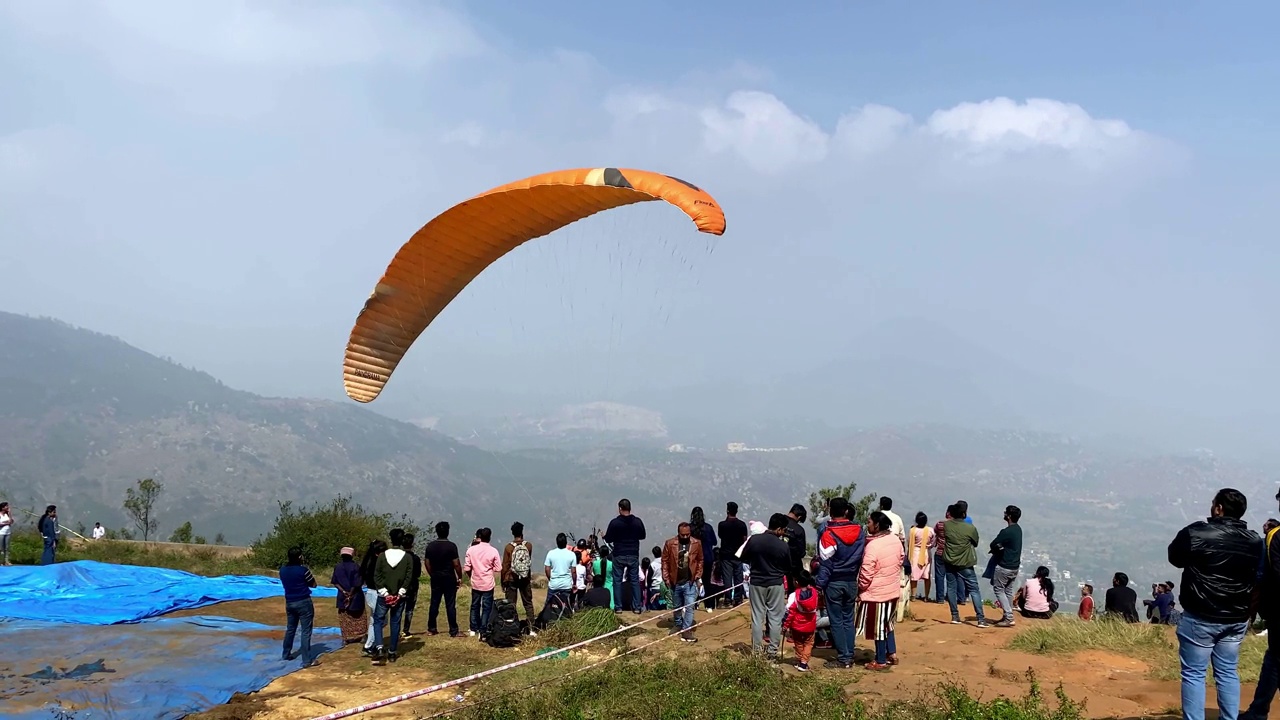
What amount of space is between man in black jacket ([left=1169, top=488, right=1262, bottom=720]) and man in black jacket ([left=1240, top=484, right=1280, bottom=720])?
102mm

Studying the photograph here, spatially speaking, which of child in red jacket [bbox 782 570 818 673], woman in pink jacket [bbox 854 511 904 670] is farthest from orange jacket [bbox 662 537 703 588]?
woman in pink jacket [bbox 854 511 904 670]

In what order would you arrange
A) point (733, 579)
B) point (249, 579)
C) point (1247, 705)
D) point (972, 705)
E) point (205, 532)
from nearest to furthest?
point (972, 705) → point (1247, 705) → point (733, 579) → point (249, 579) → point (205, 532)

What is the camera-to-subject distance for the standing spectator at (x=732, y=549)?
10.9 meters

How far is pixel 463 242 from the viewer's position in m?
12.1

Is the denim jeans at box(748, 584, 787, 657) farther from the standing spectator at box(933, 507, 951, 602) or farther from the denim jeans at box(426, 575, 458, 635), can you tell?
the denim jeans at box(426, 575, 458, 635)

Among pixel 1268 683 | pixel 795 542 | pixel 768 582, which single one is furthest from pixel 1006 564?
pixel 1268 683

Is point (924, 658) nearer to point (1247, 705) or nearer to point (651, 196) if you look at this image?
point (1247, 705)

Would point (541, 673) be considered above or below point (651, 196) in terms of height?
below

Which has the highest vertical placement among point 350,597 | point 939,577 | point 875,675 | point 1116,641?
point 350,597

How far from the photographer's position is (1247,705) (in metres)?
6.34

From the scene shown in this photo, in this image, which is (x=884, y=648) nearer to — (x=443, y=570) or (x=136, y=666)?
(x=443, y=570)

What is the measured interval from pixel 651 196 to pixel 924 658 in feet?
22.2

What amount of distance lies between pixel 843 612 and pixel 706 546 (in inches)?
140

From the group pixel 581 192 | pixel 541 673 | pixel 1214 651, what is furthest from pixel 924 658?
pixel 581 192
